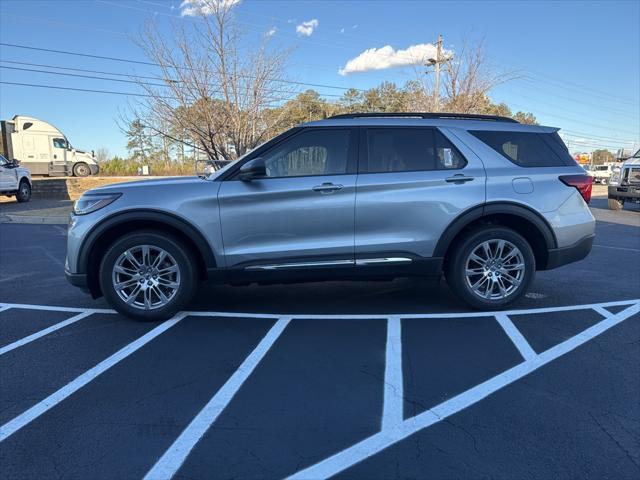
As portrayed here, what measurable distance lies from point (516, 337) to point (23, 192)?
20.0m

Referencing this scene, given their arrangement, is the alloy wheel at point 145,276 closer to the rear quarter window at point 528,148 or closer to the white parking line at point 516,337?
the white parking line at point 516,337

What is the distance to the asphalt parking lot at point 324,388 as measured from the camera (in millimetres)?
2508

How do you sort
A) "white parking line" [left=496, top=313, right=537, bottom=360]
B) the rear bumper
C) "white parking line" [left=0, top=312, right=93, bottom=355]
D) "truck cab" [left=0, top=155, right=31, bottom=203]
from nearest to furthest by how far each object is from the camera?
"white parking line" [left=496, top=313, right=537, bottom=360] < "white parking line" [left=0, top=312, right=93, bottom=355] < the rear bumper < "truck cab" [left=0, top=155, right=31, bottom=203]

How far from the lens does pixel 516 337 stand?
419cm

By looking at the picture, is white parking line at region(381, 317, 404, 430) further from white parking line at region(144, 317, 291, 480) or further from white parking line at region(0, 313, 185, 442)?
white parking line at region(0, 313, 185, 442)

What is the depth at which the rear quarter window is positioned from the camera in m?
4.87

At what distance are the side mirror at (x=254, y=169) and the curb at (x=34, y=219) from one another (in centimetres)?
1087

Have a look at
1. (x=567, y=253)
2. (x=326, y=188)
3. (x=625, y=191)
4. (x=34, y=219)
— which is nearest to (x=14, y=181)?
(x=34, y=219)

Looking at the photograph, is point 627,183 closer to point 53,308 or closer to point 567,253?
point 567,253

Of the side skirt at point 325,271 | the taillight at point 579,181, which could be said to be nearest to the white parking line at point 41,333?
the side skirt at point 325,271

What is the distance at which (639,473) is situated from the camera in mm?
2398

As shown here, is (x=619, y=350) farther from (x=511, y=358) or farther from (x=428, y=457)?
(x=428, y=457)

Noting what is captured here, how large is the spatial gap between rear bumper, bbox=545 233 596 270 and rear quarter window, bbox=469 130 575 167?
2.72ft

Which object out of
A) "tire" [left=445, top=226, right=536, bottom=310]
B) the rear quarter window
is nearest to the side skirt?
"tire" [left=445, top=226, right=536, bottom=310]
